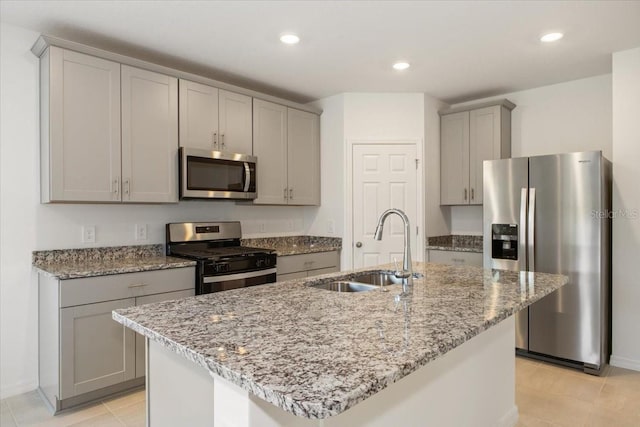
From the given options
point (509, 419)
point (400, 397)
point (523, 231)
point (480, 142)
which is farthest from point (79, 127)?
point (480, 142)

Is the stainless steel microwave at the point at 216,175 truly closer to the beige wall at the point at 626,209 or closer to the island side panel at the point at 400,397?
the island side panel at the point at 400,397

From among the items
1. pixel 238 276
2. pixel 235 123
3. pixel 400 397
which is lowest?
pixel 400 397

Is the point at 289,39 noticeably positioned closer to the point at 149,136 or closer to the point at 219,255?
the point at 149,136

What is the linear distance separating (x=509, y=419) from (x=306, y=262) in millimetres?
2097

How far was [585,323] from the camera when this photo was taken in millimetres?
3064

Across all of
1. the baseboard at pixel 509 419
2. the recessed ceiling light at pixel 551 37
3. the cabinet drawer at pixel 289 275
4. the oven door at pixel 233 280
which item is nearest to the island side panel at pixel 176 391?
the oven door at pixel 233 280

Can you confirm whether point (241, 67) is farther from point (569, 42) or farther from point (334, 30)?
point (569, 42)

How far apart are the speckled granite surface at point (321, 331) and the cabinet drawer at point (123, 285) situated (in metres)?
1.23

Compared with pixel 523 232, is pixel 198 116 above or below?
above

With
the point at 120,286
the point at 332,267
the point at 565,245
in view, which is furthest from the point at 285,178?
the point at 565,245

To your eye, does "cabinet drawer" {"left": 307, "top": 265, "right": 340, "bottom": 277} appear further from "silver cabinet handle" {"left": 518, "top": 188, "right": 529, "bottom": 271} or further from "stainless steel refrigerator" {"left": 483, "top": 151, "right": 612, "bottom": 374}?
"silver cabinet handle" {"left": 518, "top": 188, "right": 529, "bottom": 271}

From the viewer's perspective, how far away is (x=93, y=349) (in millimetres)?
2486

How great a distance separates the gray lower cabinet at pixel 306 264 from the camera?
3.57 m

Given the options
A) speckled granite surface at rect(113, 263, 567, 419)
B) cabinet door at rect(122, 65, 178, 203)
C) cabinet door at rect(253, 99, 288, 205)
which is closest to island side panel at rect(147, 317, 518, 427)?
speckled granite surface at rect(113, 263, 567, 419)
